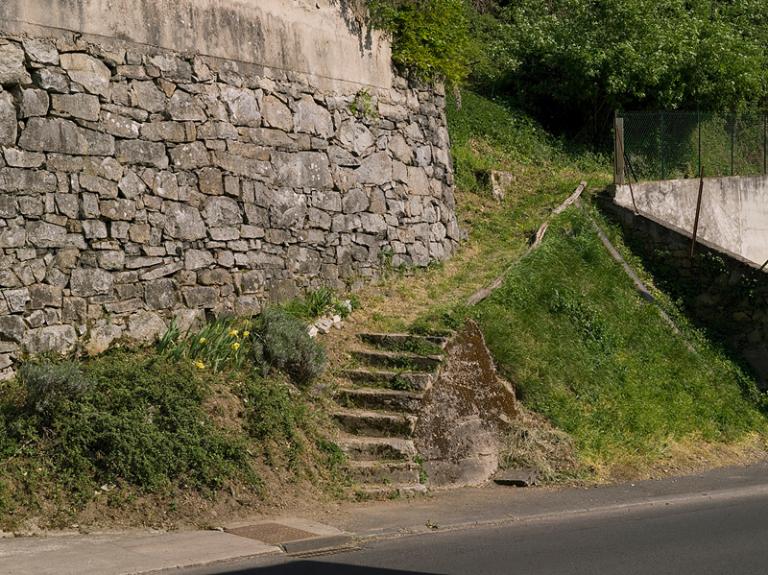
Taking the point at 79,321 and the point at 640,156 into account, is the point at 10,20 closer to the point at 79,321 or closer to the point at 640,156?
the point at 79,321

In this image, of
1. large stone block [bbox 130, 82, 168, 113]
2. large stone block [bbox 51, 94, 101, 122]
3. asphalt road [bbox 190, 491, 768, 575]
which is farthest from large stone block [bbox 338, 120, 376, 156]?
asphalt road [bbox 190, 491, 768, 575]

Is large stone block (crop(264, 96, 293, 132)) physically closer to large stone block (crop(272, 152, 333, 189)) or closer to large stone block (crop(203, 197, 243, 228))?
large stone block (crop(272, 152, 333, 189))

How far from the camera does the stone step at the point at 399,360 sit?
37.9 feet

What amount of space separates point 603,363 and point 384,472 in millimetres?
4159

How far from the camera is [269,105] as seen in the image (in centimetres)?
1227

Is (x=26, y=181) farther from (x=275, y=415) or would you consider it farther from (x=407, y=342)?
(x=407, y=342)

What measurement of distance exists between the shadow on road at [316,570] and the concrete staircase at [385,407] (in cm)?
210

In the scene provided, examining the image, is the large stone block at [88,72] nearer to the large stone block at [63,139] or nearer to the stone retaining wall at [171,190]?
the stone retaining wall at [171,190]

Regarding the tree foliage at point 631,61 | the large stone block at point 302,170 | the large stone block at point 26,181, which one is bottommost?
the large stone block at point 26,181

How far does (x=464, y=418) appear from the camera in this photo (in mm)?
11281

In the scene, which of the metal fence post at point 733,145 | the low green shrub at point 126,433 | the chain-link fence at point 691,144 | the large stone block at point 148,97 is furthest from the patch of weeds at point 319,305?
the metal fence post at point 733,145

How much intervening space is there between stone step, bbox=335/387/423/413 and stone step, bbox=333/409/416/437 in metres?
0.19

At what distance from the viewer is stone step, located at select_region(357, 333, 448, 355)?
1178 centimetres

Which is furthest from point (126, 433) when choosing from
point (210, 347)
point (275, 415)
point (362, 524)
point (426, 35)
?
point (426, 35)
